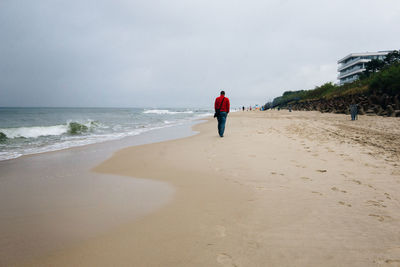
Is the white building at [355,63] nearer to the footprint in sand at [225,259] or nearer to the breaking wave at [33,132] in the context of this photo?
the breaking wave at [33,132]

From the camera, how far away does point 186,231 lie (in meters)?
2.15

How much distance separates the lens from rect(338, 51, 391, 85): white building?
189ft

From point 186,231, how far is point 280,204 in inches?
54.1

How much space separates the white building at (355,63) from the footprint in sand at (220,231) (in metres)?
71.8

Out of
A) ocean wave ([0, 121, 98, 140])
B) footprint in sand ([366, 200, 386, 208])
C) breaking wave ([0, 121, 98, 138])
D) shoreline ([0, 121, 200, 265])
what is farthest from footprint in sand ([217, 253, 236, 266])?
ocean wave ([0, 121, 98, 140])

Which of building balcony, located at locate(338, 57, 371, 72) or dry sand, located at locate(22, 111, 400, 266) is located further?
building balcony, located at locate(338, 57, 371, 72)

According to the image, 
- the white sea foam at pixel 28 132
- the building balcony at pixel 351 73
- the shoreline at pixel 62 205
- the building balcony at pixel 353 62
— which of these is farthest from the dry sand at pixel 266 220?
the building balcony at pixel 353 62

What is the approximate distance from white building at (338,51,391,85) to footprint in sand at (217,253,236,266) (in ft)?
237

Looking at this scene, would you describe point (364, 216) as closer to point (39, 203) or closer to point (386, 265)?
point (386, 265)

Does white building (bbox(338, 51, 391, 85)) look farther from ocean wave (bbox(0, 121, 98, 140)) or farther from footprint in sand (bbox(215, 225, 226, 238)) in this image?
footprint in sand (bbox(215, 225, 226, 238))

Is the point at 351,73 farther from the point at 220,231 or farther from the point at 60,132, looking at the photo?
the point at 220,231

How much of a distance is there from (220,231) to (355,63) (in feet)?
252

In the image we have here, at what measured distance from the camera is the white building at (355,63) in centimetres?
5769

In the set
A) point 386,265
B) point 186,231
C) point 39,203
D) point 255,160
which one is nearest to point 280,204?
point 386,265
